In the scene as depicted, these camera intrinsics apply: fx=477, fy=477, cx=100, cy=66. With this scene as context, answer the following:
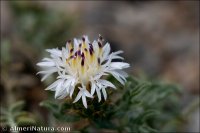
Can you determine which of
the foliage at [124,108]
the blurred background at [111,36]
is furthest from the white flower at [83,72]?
the blurred background at [111,36]

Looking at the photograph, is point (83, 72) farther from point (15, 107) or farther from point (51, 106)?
point (15, 107)

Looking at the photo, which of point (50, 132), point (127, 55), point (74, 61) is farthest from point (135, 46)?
point (74, 61)

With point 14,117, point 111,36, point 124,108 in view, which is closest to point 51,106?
point 14,117

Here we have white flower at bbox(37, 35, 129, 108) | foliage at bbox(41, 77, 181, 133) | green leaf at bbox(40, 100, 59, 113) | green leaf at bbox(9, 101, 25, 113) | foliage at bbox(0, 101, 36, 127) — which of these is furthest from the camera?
green leaf at bbox(9, 101, 25, 113)

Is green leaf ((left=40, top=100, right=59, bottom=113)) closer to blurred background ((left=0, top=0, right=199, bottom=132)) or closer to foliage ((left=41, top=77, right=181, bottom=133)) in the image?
foliage ((left=41, top=77, right=181, bottom=133))

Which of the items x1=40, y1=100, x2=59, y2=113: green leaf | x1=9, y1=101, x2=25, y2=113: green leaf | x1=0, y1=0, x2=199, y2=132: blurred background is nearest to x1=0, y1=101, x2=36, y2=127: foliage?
x1=9, y1=101, x2=25, y2=113: green leaf
